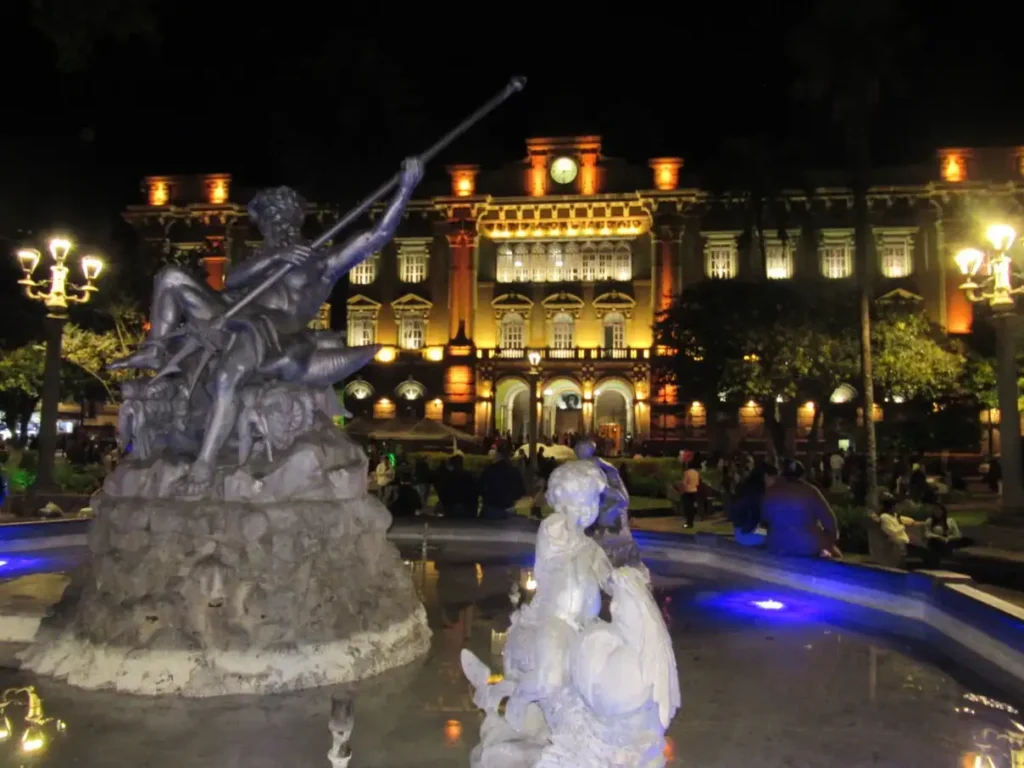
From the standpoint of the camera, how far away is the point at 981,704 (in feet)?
16.2

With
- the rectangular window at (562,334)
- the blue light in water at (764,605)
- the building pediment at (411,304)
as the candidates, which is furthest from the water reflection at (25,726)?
the building pediment at (411,304)

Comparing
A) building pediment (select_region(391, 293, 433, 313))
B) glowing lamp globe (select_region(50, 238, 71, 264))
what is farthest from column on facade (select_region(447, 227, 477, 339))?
glowing lamp globe (select_region(50, 238, 71, 264))

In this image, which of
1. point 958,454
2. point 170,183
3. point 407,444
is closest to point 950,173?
point 958,454

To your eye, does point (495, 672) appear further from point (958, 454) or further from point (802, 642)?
point (958, 454)

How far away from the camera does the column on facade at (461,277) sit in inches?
1895

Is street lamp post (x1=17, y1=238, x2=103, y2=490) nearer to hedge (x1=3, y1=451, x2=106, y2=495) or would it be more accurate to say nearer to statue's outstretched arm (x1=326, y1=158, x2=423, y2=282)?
hedge (x1=3, y1=451, x2=106, y2=495)

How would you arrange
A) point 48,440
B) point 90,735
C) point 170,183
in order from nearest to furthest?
point 90,735, point 48,440, point 170,183

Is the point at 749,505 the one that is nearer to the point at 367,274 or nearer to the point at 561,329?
the point at 561,329

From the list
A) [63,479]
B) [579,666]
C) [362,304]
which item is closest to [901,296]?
[362,304]

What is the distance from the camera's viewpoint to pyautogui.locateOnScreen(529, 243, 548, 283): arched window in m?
48.8

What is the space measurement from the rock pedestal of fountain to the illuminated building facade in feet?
128

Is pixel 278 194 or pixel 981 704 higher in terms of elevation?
pixel 278 194

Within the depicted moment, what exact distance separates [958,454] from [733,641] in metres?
35.8

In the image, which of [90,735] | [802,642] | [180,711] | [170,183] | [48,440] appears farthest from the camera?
[170,183]
